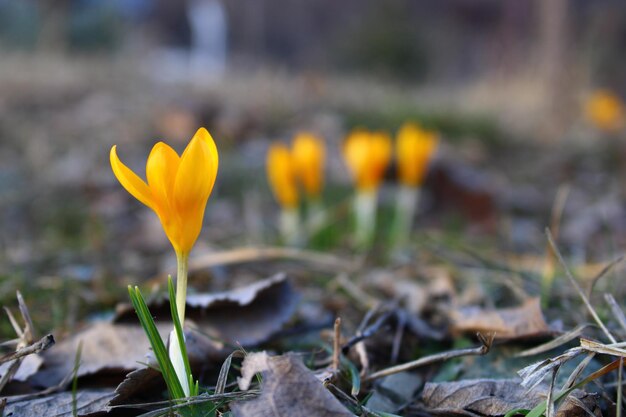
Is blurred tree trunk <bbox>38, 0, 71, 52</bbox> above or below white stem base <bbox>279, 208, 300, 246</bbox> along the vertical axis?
above

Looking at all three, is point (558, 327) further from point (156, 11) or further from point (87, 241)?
point (156, 11)

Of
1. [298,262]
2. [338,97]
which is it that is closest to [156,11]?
[338,97]

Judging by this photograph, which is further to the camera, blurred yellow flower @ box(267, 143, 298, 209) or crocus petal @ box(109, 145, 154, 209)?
blurred yellow flower @ box(267, 143, 298, 209)

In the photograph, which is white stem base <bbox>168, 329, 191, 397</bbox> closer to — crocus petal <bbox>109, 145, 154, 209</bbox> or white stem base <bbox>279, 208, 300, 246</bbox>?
crocus petal <bbox>109, 145, 154, 209</bbox>

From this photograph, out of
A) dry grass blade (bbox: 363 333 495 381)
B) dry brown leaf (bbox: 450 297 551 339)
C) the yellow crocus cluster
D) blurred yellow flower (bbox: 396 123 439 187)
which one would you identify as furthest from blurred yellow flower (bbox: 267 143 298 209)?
dry grass blade (bbox: 363 333 495 381)

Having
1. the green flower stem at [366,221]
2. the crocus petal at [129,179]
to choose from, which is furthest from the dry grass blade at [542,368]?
the green flower stem at [366,221]

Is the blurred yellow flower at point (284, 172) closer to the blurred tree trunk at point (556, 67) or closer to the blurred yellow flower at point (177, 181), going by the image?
the blurred yellow flower at point (177, 181)

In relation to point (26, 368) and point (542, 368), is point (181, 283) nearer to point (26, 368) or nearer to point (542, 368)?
point (26, 368)
